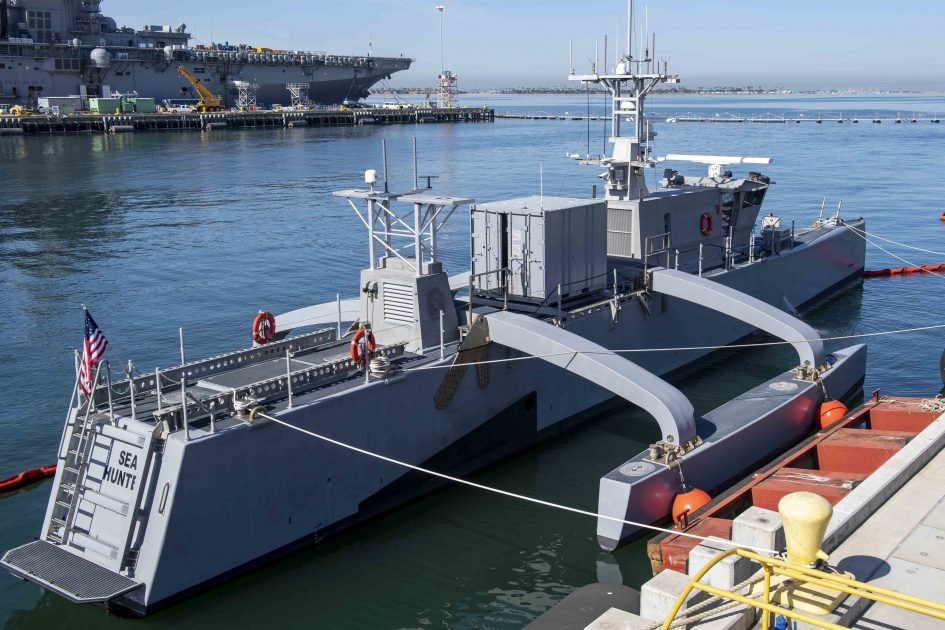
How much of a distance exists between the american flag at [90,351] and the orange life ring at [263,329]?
4426 mm

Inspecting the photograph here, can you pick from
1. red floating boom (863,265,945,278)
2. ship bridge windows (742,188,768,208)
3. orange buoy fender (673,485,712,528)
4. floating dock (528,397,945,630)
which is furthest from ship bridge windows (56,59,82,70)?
floating dock (528,397,945,630)

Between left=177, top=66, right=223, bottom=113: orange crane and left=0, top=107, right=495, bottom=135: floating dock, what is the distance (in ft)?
17.5

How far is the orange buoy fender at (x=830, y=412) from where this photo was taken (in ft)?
65.4

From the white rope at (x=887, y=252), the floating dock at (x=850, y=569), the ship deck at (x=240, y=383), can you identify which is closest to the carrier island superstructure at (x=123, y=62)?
the white rope at (x=887, y=252)

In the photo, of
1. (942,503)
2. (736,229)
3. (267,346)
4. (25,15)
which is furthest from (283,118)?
(942,503)

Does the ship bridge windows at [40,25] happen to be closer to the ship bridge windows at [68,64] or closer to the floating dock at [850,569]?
the ship bridge windows at [68,64]

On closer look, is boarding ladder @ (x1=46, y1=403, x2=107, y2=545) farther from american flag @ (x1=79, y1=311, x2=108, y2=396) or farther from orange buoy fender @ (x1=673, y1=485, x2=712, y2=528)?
orange buoy fender @ (x1=673, y1=485, x2=712, y2=528)

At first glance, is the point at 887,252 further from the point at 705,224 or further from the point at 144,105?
the point at 144,105

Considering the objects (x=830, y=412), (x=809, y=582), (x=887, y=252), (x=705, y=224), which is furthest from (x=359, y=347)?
(x=887, y=252)

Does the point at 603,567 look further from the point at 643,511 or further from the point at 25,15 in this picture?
the point at 25,15

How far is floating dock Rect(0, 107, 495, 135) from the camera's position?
102250 millimetres

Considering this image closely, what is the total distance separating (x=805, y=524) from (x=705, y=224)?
18.5 m

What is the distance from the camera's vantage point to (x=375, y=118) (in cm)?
13325

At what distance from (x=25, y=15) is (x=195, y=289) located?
9732 cm
